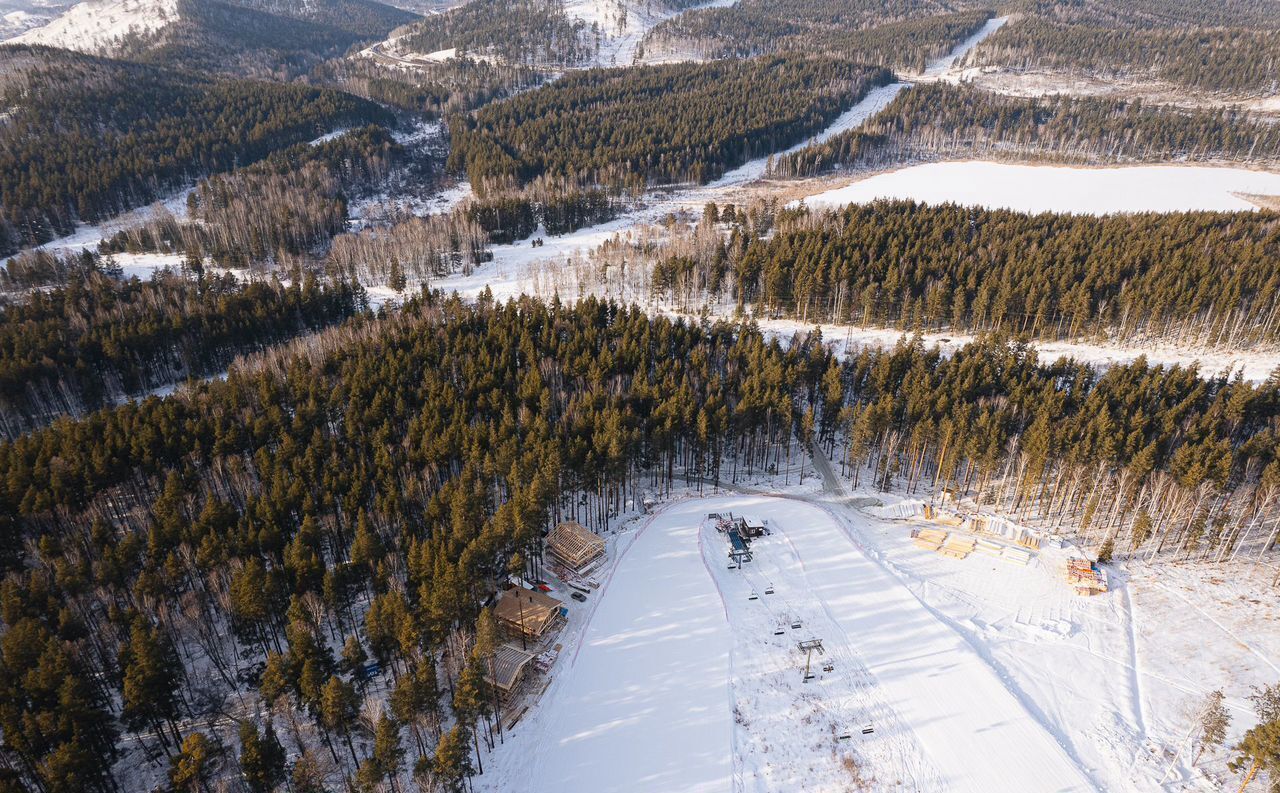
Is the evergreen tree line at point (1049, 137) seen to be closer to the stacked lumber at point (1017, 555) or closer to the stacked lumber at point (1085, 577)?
the stacked lumber at point (1017, 555)

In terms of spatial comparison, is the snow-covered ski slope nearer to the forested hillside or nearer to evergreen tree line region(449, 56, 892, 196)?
evergreen tree line region(449, 56, 892, 196)

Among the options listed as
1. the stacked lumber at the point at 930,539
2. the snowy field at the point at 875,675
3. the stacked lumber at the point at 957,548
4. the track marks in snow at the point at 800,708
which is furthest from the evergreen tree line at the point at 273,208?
the stacked lumber at the point at 957,548

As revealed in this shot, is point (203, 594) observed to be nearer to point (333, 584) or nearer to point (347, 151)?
point (333, 584)

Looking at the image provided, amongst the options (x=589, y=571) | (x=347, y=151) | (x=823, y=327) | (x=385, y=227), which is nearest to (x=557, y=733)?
(x=589, y=571)

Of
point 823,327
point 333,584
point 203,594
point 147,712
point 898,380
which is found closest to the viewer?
point 147,712

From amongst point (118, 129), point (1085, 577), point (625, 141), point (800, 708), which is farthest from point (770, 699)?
point (118, 129)

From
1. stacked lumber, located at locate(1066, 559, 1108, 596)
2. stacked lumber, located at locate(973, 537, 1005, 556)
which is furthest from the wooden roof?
stacked lumber, located at locate(1066, 559, 1108, 596)
